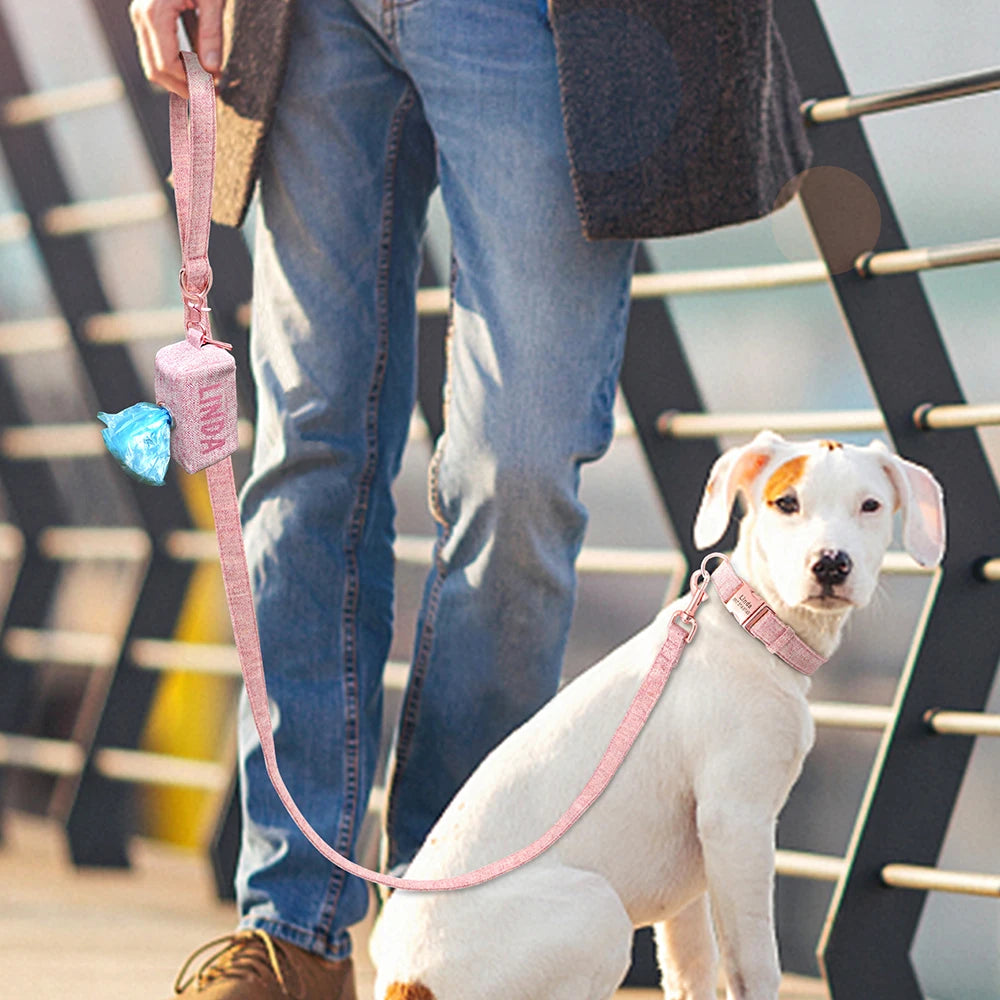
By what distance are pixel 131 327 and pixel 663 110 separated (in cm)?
239

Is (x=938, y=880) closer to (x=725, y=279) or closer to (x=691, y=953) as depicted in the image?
(x=691, y=953)

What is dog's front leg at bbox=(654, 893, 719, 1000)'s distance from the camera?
59.6 inches

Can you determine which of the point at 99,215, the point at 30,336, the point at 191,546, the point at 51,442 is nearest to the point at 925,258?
the point at 191,546

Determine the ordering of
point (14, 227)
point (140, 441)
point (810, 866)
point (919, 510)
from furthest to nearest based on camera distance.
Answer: point (14, 227), point (810, 866), point (919, 510), point (140, 441)

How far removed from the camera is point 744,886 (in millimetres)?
1361

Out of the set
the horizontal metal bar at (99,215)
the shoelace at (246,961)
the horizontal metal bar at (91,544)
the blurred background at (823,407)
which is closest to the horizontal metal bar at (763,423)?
the blurred background at (823,407)

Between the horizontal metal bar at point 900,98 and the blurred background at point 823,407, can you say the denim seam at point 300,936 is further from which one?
the horizontal metal bar at point 900,98

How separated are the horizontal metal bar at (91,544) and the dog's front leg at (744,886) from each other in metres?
2.75

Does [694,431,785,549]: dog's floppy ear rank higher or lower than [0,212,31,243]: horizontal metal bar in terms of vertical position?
higher

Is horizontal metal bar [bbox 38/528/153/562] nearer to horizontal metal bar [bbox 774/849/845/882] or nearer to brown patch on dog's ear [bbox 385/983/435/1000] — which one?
horizontal metal bar [bbox 774/849/845/882]

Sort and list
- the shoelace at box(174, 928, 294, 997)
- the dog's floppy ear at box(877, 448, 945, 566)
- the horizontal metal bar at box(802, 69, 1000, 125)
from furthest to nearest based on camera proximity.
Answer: the horizontal metal bar at box(802, 69, 1000, 125), the shoelace at box(174, 928, 294, 997), the dog's floppy ear at box(877, 448, 945, 566)

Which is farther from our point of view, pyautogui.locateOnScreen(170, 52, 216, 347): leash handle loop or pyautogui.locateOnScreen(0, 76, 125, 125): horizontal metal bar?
pyautogui.locateOnScreen(0, 76, 125, 125): horizontal metal bar

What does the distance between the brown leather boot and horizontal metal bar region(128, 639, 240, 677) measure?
71.5 inches

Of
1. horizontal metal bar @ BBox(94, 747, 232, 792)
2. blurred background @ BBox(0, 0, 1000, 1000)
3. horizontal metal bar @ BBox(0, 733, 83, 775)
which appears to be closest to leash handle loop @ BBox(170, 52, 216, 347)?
blurred background @ BBox(0, 0, 1000, 1000)
